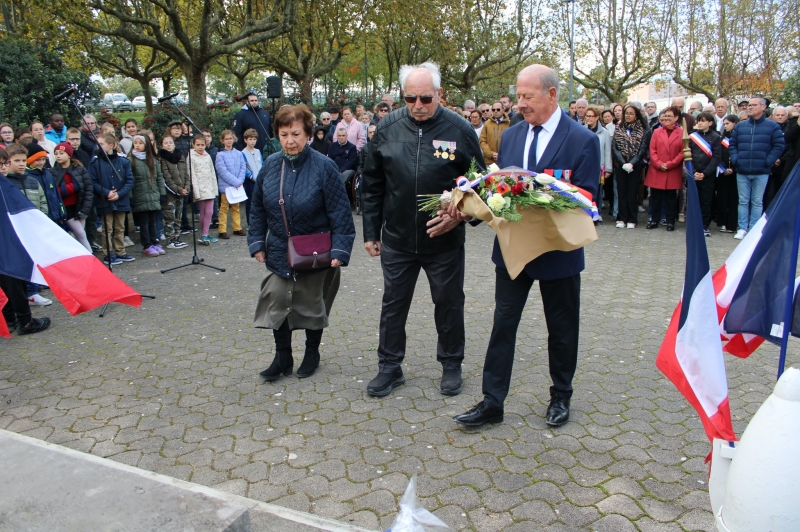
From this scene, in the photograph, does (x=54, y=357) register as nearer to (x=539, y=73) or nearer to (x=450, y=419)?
(x=450, y=419)

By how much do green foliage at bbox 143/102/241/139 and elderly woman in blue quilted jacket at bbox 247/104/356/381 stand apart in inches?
405

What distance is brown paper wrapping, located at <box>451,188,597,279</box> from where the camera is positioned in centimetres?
365

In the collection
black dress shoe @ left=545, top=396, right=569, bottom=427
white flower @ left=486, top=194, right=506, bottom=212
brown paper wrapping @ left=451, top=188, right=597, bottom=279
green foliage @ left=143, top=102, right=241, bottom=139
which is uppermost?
green foliage @ left=143, top=102, right=241, bottom=139

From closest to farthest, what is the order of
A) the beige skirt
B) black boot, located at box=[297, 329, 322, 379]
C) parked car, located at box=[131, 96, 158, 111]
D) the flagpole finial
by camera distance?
the flagpole finial < the beige skirt < black boot, located at box=[297, 329, 322, 379] < parked car, located at box=[131, 96, 158, 111]

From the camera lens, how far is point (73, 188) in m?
8.71

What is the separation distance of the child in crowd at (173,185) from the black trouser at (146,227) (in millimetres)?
407

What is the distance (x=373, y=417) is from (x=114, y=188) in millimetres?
6617

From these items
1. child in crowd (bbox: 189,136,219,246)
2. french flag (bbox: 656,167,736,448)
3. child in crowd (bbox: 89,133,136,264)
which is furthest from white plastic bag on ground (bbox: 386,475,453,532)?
child in crowd (bbox: 189,136,219,246)

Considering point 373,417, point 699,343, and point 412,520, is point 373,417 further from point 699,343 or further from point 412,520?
point 699,343

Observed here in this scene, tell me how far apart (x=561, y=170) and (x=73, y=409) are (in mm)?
3736

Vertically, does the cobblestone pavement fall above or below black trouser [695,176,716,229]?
below

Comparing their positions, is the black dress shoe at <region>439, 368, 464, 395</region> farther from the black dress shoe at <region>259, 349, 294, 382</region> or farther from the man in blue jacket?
the man in blue jacket

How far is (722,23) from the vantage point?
91.0 ft

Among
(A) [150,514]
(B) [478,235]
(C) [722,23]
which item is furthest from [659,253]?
(C) [722,23]
